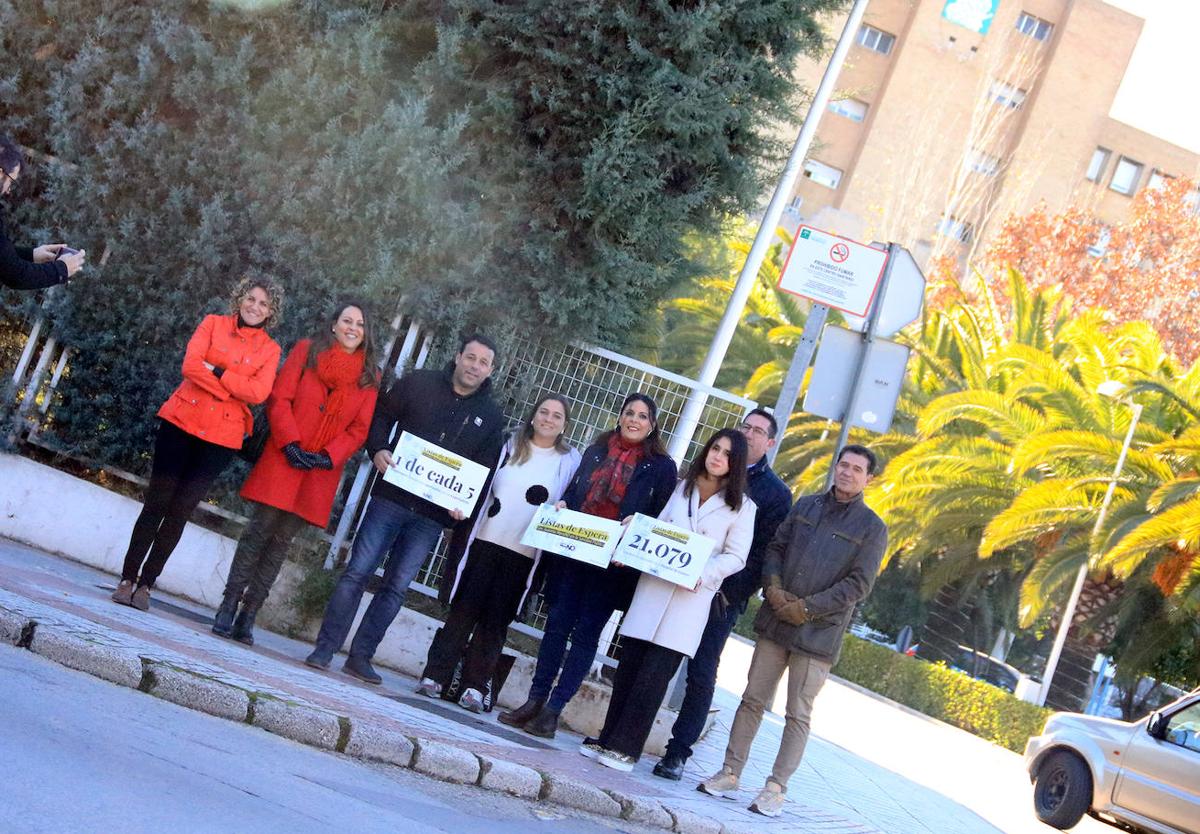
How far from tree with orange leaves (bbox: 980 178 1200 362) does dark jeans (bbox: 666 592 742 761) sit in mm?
33091

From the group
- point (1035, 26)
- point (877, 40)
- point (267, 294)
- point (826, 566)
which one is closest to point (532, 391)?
point (267, 294)

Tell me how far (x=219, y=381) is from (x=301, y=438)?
0.59m

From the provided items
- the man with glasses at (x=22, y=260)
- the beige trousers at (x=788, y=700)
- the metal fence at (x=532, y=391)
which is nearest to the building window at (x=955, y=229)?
the metal fence at (x=532, y=391)

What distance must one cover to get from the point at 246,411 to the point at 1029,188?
47.5m

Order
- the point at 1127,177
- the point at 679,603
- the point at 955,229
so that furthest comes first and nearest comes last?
the point at 1127,177 < the point at 955,229 < the point at 679,603

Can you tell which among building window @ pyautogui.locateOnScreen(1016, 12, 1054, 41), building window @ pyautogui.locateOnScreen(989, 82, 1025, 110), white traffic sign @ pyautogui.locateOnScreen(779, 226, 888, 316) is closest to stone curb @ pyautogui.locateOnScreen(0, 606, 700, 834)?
white traffic sign @ pyautogui.locateOnScreen(779, 226, 888, 316)

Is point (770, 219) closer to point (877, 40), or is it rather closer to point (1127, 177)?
point (877, 40)

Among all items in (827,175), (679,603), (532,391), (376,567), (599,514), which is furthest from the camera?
(827,175)

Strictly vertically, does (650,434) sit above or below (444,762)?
above

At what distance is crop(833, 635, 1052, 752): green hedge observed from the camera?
24141 millimetres

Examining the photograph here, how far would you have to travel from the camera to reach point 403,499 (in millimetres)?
8594

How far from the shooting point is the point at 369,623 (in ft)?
28.1

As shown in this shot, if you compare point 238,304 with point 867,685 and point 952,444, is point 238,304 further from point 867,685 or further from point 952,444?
point 867,685

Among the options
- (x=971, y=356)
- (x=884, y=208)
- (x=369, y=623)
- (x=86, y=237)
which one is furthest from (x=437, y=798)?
(x=884, y=208)
